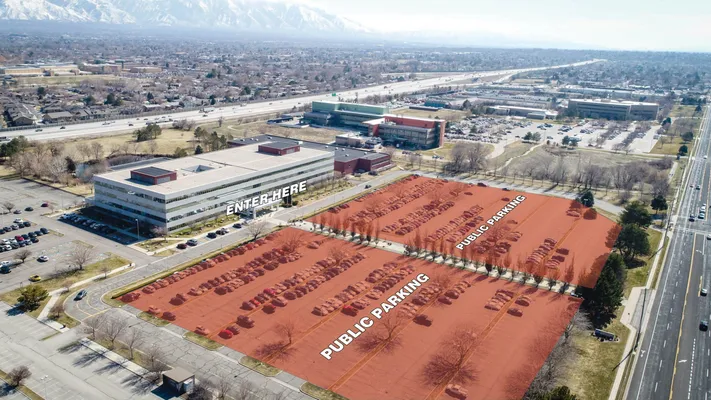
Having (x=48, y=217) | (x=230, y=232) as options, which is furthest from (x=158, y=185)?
(x=48, y=217)

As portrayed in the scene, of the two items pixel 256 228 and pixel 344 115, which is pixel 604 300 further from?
pixel 344 115

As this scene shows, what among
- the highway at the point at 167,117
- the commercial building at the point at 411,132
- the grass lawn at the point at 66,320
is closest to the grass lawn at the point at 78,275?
the grass lawn at the point at 66,320

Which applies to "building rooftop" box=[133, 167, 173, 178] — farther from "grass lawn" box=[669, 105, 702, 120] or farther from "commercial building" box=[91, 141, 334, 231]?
"grass lawn" box=[669, 105, 702, 120]

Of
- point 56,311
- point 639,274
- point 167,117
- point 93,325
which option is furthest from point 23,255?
point 167,117

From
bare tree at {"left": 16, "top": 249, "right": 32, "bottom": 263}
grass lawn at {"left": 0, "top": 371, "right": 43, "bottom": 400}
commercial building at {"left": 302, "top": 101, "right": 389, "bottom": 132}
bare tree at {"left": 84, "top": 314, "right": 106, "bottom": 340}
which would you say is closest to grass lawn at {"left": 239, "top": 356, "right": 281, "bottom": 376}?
bare tree at {"left": 84, "top": 314, "right": 106, "bottom": 340}
